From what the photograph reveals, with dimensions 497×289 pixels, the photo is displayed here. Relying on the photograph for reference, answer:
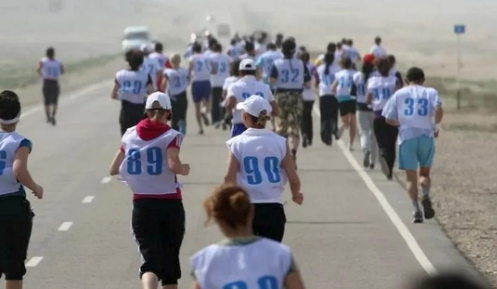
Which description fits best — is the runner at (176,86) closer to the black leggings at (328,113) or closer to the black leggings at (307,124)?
the black leggings at (307,124)

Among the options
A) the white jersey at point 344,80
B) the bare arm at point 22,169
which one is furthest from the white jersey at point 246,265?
the white jersey at point 344,80

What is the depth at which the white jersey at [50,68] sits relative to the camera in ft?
106

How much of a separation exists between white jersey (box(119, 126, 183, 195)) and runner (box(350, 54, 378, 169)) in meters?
11.4

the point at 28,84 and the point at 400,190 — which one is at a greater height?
the point at 400,190

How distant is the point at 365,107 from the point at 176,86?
4.79 meters

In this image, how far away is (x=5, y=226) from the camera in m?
9.94

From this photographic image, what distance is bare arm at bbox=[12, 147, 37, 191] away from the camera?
981cm

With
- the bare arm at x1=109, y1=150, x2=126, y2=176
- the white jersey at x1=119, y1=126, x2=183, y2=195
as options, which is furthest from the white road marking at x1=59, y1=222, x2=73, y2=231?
the white jersey at x1=119, y1=126, x2=183, y2=195

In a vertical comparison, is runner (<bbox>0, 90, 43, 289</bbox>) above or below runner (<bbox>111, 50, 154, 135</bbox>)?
above

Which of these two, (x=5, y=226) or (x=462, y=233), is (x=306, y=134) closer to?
(x=462, y=233)

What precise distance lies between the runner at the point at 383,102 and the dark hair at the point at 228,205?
43.2 ft

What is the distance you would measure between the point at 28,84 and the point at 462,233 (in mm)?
42033

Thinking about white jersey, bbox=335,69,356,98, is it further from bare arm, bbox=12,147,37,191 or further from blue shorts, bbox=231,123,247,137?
bare arm, bbox=12,147,37,191

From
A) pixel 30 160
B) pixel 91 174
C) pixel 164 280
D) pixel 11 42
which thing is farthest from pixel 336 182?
pixel 11 42
